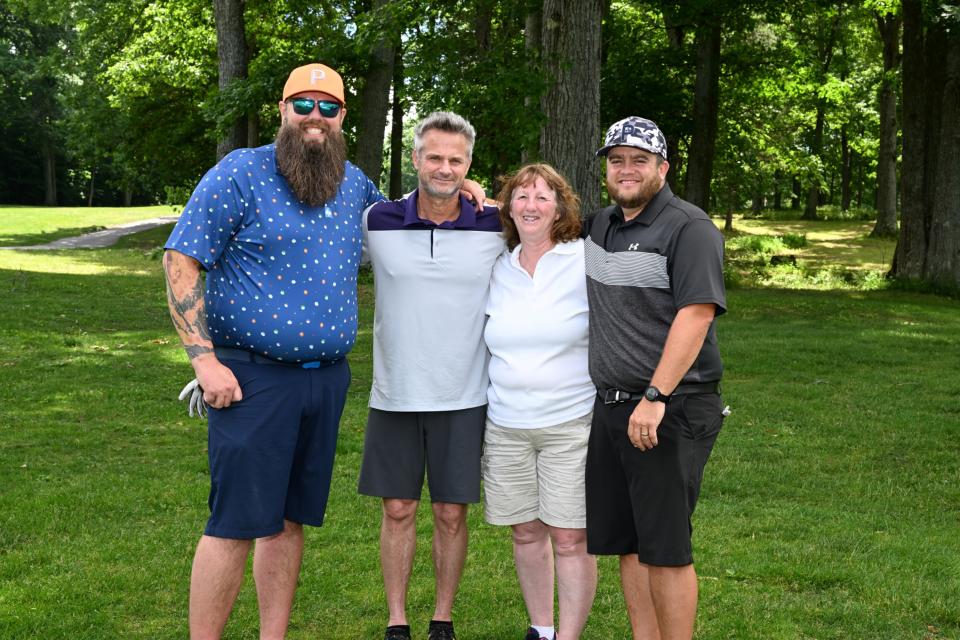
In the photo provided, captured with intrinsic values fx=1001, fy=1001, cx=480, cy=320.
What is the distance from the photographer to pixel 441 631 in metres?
4.20

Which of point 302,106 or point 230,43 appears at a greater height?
point 230,43

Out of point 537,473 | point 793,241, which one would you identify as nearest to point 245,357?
point 537,473

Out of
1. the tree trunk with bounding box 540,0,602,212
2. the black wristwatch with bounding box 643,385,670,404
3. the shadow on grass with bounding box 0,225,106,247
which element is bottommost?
the shadow on grass with bounding box 0,225,106,247

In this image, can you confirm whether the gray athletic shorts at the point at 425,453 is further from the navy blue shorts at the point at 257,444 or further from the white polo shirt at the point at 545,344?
the navy blue shorts at the point at 257,444

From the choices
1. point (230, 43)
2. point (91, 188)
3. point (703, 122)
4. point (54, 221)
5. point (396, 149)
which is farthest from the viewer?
point (91, 188)

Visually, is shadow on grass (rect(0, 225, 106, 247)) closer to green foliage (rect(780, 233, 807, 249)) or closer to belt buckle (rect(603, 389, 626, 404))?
green foliage (rect(780, 233, 807, 249))

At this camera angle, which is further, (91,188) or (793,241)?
(91,188)

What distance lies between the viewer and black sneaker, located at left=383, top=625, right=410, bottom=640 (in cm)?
414

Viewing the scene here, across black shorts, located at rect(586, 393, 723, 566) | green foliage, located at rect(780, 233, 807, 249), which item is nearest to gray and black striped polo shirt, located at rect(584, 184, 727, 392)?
black shorts, located at rect(586, 393, 723, 566)

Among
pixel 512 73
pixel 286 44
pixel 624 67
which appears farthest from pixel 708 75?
pixel 512 73

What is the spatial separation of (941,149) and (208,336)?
59.4ft

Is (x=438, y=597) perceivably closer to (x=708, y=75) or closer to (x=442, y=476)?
(x=442, y=476)

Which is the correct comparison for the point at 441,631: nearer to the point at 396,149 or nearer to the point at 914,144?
the point at 914,144

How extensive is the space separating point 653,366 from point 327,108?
1520 mm
